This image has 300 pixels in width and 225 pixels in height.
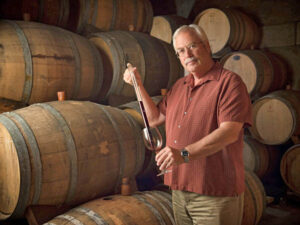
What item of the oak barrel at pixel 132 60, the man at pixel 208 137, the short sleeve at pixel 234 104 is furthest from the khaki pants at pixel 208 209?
the oak barrel at pixel 132 60

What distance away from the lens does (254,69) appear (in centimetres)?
502

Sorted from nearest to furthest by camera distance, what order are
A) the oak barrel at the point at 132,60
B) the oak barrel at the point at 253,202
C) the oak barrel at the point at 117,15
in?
the oak barrel at the point at 253,202, the oak barrel at the point at 132,60, the oak barrel at the point at 117,15

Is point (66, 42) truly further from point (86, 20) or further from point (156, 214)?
point (156, 214)

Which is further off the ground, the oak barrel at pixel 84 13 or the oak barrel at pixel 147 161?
the oak barrel at pixel 84 13

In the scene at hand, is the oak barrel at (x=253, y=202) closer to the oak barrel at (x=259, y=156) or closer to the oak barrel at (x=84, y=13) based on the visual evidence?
the oak barrel at (x=259, y=156)

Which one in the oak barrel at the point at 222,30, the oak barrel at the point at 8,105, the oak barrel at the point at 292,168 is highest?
the oak barrel at the point at 222,30

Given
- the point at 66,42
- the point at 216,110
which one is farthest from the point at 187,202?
the point at 66,42

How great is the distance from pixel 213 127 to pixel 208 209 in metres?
0.47

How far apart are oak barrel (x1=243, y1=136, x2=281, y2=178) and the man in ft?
11.0

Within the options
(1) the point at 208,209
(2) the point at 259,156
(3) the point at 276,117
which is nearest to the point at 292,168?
(2) the point at 259,156

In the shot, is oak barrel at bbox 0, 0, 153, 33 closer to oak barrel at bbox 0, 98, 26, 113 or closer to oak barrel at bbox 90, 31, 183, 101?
oak barrel at bbox 90, 31, 183, 101

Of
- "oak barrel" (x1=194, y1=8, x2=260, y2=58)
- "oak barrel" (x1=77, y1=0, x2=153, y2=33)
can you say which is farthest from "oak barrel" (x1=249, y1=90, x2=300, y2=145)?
"oak barrel" (x1=77, y1=0, x2=153, y2=33)

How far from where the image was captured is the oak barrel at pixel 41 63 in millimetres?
2953

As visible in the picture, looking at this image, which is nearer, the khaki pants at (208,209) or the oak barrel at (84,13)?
the khaki pants at (208,209)
